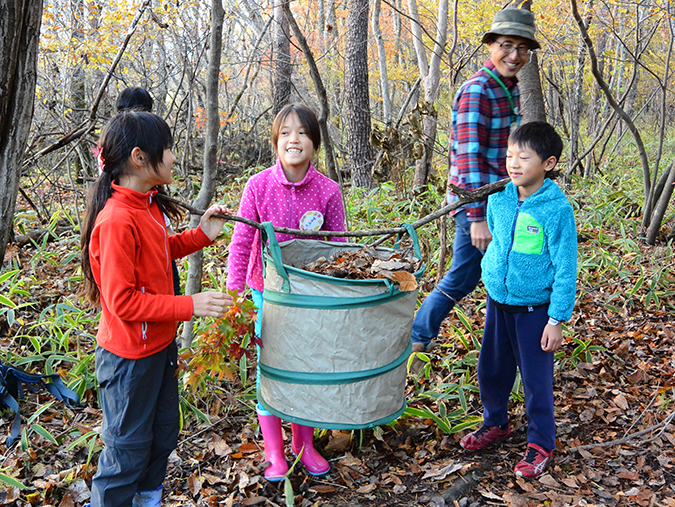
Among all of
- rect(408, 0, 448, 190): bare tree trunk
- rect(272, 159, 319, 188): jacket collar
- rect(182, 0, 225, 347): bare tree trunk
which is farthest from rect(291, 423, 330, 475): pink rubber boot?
rect(408, 0, 448, 190): bare tree trunk

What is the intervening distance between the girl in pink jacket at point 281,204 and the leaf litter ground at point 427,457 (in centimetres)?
20

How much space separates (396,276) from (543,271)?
2.39 ft

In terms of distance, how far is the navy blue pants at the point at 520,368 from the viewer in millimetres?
2217

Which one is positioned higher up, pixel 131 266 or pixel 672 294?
pixel 131 266

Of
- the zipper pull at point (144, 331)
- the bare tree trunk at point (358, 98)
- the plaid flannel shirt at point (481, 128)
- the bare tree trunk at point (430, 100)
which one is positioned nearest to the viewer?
the zipper pull at point (144, 331)

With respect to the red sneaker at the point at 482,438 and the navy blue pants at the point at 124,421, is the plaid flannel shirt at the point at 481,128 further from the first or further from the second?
the navy blue pants at the point at 124,421

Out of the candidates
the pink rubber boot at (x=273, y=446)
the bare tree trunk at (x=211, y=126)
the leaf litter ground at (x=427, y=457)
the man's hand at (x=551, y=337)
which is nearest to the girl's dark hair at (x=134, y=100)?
the bare tree trunk at (x=211, y=126)

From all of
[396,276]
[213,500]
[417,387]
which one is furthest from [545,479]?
[213,500]

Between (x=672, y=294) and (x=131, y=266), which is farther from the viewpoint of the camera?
(x=672, y=294)

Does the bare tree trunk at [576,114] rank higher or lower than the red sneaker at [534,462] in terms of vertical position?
higher

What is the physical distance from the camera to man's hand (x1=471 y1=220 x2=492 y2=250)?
2588mm

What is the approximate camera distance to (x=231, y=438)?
270 cm

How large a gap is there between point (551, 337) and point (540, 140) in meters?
0.80

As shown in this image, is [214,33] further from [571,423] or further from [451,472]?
[571,423]
